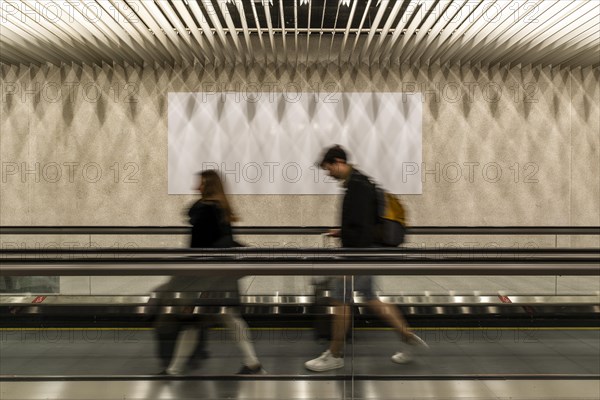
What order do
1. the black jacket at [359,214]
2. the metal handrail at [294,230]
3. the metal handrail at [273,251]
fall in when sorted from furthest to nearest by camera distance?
the metal handrail at [294,230] < the black jacket at [359,214] < the metal handrail at [273,251]

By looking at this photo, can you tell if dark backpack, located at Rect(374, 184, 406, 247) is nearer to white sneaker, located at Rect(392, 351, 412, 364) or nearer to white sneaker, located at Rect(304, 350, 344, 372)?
white sneaker, located at Rect(392, 351, 412, 364)

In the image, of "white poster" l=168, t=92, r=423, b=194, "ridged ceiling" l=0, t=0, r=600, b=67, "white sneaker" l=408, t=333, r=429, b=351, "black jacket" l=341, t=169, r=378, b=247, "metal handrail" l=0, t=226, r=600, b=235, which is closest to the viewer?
"white sneaker" l=408, t=333, r=429, b=351

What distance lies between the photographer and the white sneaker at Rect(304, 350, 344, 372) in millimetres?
2504

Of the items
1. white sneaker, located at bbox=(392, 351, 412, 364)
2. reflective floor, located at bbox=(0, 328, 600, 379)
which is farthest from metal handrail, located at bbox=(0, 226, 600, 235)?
white sneaker, located at bbox=(392, 351, 412, 364)

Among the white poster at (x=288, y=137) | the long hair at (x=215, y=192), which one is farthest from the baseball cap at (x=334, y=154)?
the white poster at (x=288, y=137)

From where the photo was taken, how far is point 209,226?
3650 mm

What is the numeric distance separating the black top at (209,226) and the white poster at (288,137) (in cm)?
658

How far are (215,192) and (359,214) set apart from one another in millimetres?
989

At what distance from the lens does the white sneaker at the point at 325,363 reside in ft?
8.21

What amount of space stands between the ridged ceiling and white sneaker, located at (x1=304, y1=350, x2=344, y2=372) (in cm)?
562

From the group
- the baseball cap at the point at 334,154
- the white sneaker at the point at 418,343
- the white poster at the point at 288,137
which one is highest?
the white poster at the point at 288,137

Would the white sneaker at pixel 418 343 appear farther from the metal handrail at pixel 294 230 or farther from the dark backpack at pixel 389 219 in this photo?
the metal handrail at pixel 294 230

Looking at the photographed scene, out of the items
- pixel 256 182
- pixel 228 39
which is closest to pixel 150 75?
pixel 228 39

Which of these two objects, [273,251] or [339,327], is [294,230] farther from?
[339,327]
